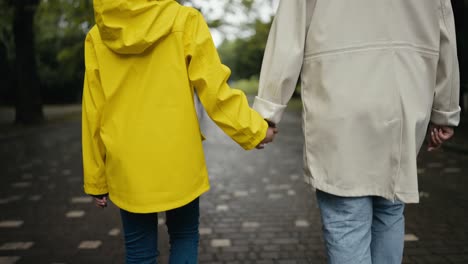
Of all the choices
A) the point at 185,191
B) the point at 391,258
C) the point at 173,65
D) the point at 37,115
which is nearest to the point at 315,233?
the point at 391,258

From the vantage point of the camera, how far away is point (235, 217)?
4.45m

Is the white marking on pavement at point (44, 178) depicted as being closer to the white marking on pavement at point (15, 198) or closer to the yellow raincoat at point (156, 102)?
the white marking on pavement at point (15, 198)

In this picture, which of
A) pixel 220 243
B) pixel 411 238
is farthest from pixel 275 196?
pixel 411 238

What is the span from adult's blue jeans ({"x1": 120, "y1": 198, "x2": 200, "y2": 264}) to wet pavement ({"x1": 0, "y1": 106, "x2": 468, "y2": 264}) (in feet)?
1.56

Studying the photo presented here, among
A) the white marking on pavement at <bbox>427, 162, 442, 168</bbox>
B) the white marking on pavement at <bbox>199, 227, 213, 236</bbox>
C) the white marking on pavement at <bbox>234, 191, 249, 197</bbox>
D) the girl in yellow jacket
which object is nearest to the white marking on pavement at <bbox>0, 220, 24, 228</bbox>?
the white marking on pavement at <bbox>199, 227, 213, 236</bbox>

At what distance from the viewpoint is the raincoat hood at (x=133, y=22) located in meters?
1.77

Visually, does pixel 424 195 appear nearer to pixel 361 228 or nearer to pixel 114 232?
pixel 114 232

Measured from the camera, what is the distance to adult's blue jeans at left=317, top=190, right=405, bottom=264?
1.84m

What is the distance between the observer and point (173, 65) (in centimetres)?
187

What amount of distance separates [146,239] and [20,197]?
12.9ft

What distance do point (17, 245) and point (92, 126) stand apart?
7.69 ft

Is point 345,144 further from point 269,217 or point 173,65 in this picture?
point 269,217

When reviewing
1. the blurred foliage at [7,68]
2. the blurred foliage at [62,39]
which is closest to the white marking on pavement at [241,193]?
the blurred foliage at [62,39]

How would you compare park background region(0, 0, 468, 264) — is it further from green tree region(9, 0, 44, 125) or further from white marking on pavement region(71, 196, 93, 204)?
green tree region(9, 0, 44, 125)
